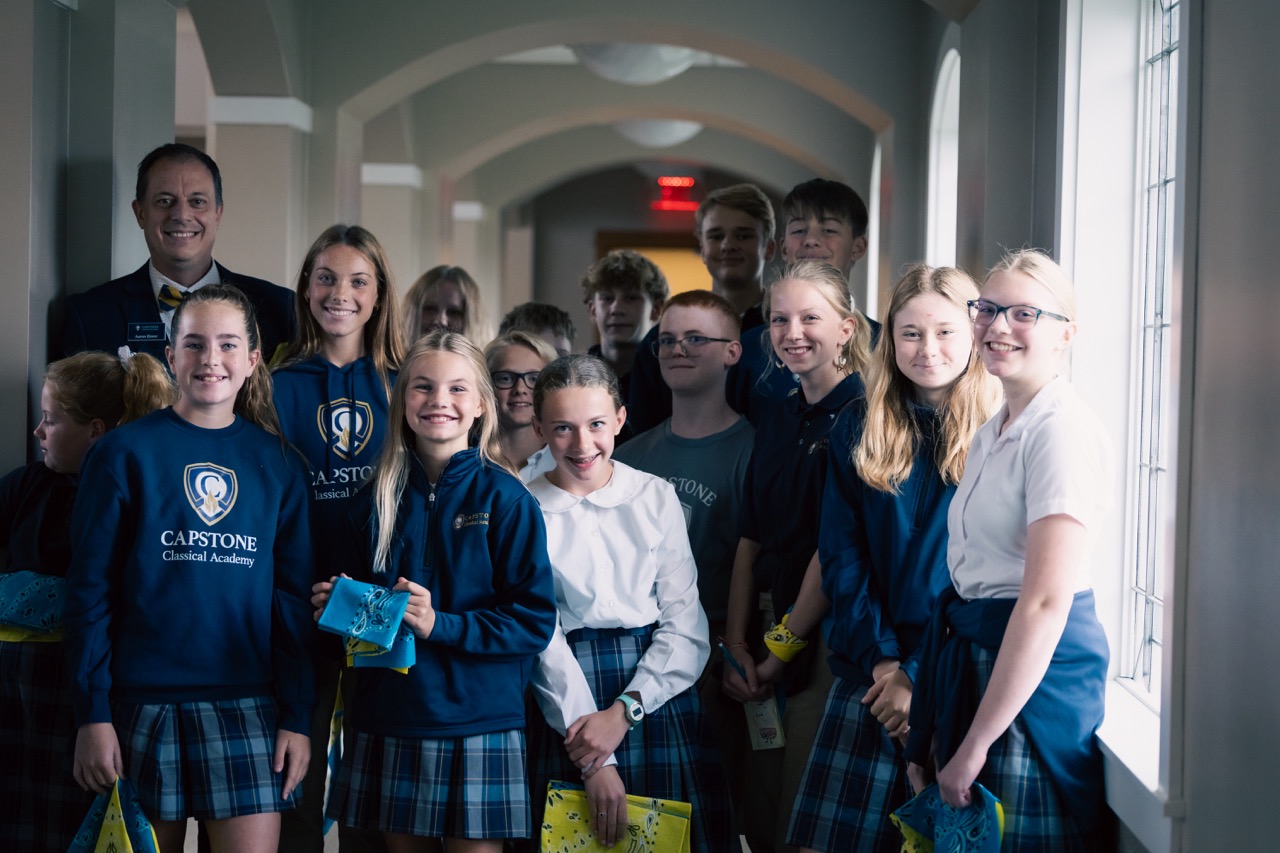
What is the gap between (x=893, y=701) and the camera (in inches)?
87.0

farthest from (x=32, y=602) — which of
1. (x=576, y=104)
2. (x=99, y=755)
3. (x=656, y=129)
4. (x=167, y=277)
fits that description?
(x=656, y=129)

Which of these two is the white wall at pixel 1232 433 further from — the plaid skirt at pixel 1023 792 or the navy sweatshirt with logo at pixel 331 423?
the navy sweatshirt with logo at pixel 331 423

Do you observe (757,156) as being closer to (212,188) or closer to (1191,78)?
(212,188)

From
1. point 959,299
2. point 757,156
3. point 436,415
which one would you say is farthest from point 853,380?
point 757,156

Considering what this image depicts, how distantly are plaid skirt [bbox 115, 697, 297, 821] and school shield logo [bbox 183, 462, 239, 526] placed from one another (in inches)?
13.7

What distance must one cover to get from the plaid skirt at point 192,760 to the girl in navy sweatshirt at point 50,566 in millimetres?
252

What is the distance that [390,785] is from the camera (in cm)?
231

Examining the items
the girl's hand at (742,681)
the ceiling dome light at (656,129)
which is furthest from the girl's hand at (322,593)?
the ceiling dome light at (656,129)

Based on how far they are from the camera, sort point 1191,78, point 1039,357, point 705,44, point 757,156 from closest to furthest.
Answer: point 1191,78 → point 1039,357 → point 705,44 → point 757,156

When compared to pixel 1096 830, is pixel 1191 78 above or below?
above

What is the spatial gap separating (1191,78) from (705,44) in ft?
14.3

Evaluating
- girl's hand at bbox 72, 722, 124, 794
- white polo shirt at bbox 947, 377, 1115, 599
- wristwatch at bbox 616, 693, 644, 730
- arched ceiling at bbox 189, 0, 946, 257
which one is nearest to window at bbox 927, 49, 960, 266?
arched ceiling at bbox 189, 0, 946, 257

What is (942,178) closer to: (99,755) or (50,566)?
(50,566)

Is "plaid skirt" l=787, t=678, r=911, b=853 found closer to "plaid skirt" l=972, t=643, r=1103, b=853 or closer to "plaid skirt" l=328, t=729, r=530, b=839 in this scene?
"plaid skirt" l=972, t=643, r=1103, b=853
